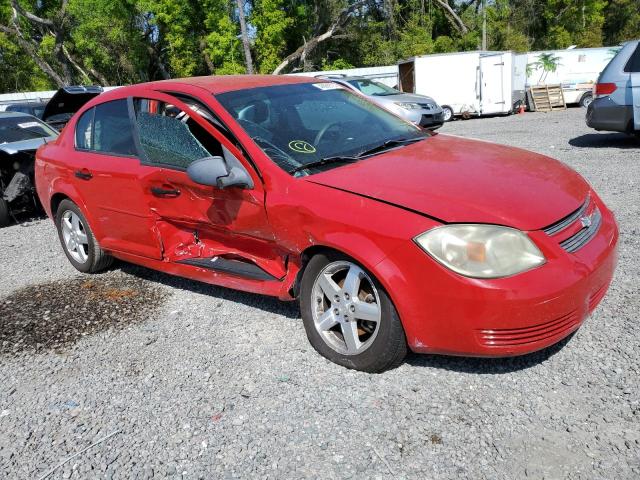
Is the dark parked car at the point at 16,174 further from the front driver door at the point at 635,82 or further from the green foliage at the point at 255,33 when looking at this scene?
the green foliage at the point at 255,33

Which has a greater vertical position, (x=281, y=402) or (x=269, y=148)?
(x=269, y=148)

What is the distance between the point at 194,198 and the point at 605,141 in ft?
31.1

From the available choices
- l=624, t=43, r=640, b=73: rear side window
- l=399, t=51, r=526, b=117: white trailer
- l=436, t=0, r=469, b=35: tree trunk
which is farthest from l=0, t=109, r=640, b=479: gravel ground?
l=436, t=0, r=469, b=35: tree trunk

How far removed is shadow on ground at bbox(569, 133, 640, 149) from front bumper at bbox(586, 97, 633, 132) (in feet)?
2.32

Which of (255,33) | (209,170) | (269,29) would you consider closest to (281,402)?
(209,170)

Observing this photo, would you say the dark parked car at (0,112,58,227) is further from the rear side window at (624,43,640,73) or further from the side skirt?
the rear side window at (624,43,640,73)

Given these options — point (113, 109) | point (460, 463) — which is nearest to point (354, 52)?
point (113, 109)

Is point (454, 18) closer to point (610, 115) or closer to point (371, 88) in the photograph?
point (371, 88)

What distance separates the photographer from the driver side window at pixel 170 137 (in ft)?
12.7

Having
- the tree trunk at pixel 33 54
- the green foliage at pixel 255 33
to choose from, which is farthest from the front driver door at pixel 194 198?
the tree trunk at pixel 33 54

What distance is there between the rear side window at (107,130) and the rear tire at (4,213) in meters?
3.49

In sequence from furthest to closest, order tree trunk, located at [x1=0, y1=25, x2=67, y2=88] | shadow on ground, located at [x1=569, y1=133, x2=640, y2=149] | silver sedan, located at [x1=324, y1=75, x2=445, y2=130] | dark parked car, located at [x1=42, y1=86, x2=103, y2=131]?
tree trunk, located at [x1=0, y1=25, x2=67, y2=88]
silver sedan, located at [x1=324, y1=75, x2=445, y2=130]
shadow on ground, located at [x1=569, y1=133, x2=640, y2=149]
dark parked car, located at [x1=42, y1=86, x2=103, y2=131]

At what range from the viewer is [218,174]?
3441mm

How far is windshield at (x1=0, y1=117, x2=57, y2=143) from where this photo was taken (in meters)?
8.27
